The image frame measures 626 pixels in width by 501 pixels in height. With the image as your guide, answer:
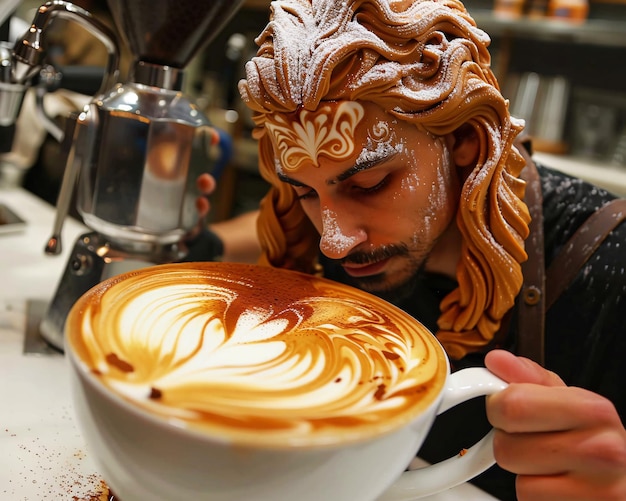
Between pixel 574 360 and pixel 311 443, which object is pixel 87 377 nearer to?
pixel 311 443

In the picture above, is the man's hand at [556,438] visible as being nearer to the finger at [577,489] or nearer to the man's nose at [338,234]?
the finger at [577,489]

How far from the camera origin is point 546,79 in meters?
2.51

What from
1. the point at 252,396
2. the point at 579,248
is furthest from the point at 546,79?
the point at 252,396

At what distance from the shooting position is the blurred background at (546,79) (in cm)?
240

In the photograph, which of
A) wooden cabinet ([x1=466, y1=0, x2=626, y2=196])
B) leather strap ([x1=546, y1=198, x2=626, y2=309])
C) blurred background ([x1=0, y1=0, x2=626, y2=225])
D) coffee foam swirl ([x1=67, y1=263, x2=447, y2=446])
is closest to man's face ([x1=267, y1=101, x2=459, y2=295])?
coffee foam swirl ([x1=67, y1=263, x2=447, y2=446])

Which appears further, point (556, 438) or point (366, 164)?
point (366, 164)

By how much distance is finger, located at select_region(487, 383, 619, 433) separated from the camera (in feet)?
1.80

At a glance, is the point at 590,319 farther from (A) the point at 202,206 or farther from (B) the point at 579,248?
(A) the point at 202,206

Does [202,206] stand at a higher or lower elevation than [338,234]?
lower

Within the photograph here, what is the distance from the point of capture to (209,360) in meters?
0.53

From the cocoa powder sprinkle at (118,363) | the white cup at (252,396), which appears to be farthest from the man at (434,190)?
the cocoa powder sprinkle at (118,363)

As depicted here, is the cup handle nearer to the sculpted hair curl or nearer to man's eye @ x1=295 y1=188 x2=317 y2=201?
the sculpted hair curl

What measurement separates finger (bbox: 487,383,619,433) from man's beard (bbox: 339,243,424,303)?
0.92 feet

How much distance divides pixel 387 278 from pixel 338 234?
12 cm
